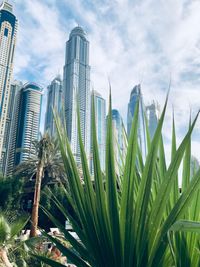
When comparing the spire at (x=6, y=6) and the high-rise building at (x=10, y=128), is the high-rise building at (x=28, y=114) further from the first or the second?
the spire at (x=6, y=6)

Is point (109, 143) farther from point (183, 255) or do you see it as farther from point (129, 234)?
point (183, 255)

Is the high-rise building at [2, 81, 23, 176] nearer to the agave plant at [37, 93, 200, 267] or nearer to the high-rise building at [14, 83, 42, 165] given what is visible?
the high-rise building at [14, 83, 42, 165]

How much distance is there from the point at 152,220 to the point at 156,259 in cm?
12

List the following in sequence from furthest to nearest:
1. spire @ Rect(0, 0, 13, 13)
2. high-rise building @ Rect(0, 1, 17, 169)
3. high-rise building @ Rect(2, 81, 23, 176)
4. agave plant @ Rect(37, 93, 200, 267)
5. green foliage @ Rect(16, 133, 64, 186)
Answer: spire @ Rect(0, 0, 13, 13) < high-rise building @ Rect(0, 1, 17, 169) < high-rise building @ Rect(2, 81, 23, 176) < green foliage @ Rect(16, 133, 64, 186) < agave plant @ Rect(37, 93, 200, 267)

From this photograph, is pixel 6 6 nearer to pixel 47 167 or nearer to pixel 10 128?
pixel 10 128

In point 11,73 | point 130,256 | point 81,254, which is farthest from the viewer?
point 11,73

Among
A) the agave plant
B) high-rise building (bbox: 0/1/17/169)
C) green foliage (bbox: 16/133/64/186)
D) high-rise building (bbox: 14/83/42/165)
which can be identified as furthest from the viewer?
high-rise building (bbox: 0/1/17/169)

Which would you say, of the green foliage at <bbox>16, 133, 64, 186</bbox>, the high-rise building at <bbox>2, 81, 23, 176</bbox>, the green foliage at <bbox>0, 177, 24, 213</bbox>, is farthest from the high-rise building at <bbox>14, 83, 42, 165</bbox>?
the green foliage at <bbox>16, 133, 64, 186</bbox>

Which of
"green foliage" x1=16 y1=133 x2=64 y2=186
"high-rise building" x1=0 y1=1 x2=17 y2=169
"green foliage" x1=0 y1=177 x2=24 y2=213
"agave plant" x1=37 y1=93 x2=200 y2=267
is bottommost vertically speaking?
"agave plant" x1=37 y1=93 x2=200 y2=267

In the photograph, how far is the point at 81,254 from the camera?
0.97 metres

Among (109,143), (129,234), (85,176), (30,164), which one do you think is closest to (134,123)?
(109,143)

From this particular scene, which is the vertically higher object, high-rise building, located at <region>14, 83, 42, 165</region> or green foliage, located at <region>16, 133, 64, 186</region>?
high-rise building, located at <region>14, 83, 42, 165</region>

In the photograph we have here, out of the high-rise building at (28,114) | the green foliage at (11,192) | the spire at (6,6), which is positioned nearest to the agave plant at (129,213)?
Result: the green foliage at (11,192)

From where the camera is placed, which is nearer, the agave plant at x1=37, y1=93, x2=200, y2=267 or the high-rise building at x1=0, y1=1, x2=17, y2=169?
the agave plant at x1=37, y1=93, x2=200, y2=267
